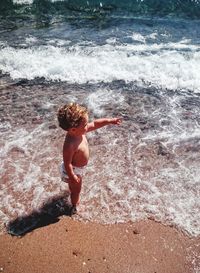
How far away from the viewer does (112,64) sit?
8.16 m

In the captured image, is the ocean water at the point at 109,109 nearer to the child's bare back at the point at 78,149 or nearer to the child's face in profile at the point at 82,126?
the child's bare back at the point at 78,149

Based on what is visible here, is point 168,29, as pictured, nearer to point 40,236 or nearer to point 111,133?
point 111,133

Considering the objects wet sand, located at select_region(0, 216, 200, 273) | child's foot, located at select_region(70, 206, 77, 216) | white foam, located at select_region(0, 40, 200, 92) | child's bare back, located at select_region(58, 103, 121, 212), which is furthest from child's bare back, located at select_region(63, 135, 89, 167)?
white foam, located at select_region(0, 40, 200, 92)

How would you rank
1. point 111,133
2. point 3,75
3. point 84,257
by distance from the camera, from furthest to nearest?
point 3,75 → point 111,133 → point 84,257

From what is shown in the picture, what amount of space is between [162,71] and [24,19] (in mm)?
5787

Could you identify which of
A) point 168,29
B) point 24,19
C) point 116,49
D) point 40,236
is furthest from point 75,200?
point 24,19

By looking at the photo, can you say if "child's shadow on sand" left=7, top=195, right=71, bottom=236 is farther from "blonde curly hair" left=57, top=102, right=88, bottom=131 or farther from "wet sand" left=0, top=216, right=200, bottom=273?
"blonde curly hair" left=57, top=102, right=88, bottom=131

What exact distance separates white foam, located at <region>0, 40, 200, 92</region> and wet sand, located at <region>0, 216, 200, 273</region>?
12.7 feet

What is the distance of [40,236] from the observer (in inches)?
154

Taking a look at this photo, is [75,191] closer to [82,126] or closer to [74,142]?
[74,142]

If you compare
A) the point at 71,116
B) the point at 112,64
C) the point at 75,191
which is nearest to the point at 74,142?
the point at 71,116

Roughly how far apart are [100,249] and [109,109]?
3.10 m

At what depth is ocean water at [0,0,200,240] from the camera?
445 cm

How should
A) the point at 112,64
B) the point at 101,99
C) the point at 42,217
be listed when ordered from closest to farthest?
the point at 42,217, the point at 101,99, the point at 112,64
